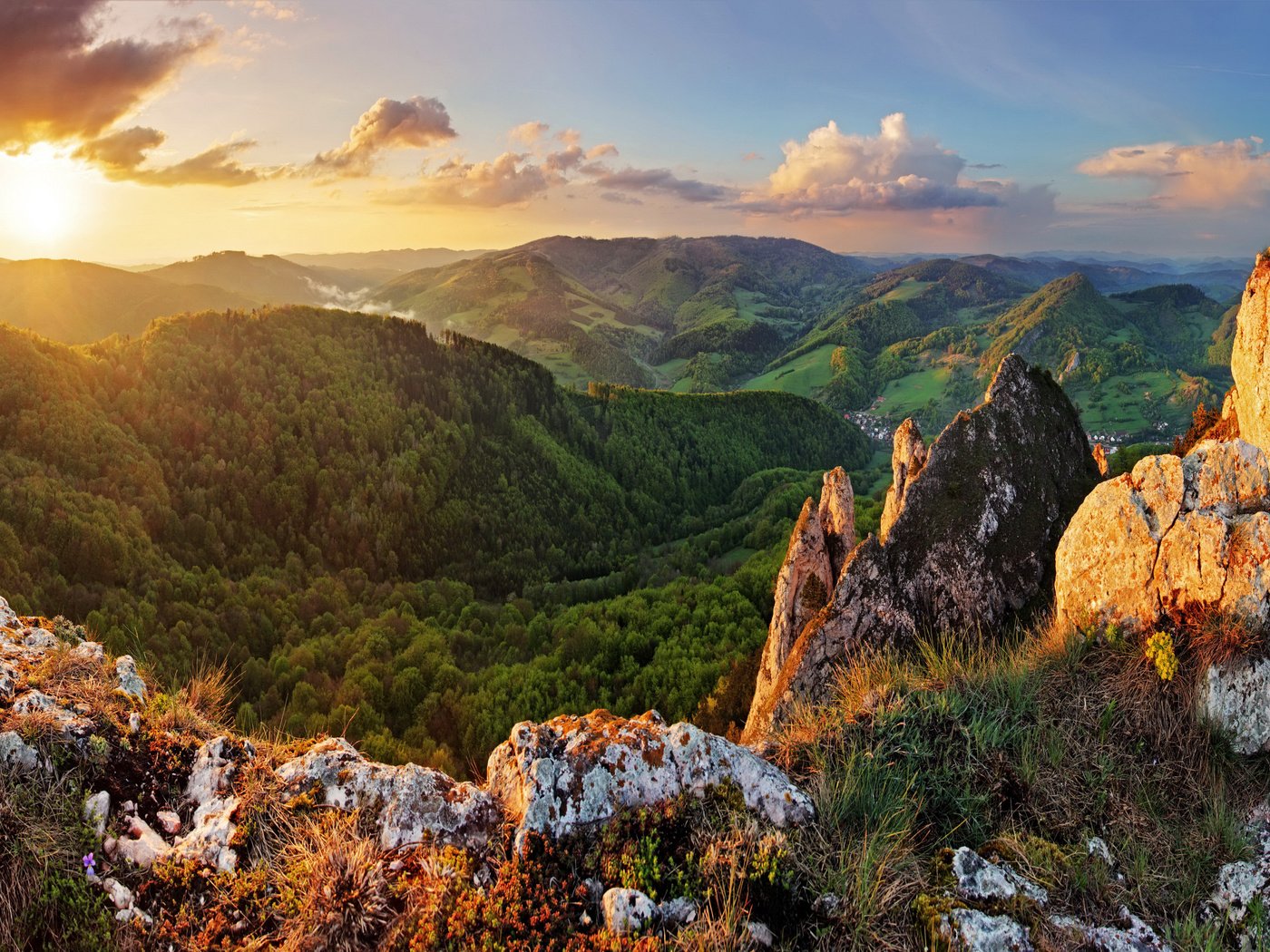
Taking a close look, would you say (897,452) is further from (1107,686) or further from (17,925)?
(17,925)

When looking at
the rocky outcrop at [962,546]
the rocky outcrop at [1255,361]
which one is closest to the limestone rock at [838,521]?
the rocky outcrop at [962,546]

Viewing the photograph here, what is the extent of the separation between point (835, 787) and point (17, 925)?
24.9 feet

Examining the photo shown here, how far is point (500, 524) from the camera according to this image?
110m

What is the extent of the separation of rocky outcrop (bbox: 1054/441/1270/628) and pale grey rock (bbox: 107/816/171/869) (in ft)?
40.2

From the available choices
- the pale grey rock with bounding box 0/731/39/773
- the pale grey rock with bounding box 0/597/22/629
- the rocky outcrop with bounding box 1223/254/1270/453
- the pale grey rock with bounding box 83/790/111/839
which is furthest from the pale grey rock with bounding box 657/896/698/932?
the rocky outcrop with bounding box 1223/254/1270/453

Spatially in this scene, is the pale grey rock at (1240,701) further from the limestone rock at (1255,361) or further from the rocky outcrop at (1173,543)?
the limestone rock at (1255,361)

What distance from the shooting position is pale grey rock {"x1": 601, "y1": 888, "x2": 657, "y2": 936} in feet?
16.9

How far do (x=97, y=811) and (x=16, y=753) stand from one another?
1.06 m

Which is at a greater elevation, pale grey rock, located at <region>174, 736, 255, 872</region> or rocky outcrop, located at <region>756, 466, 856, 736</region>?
pale grey rock, located at <region>174, 736, 255, 872</region>

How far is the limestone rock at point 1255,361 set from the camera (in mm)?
14156

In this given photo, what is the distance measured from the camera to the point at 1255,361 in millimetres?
14742

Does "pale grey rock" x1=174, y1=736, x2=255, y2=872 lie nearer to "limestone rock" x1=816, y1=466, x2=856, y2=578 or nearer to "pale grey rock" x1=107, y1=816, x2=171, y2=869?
"pale grey rock" x1=107, y1=816, x2=171, y2=869

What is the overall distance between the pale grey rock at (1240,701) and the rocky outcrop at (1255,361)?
9408 mm

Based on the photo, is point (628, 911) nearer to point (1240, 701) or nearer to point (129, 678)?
point (1240, 701)
